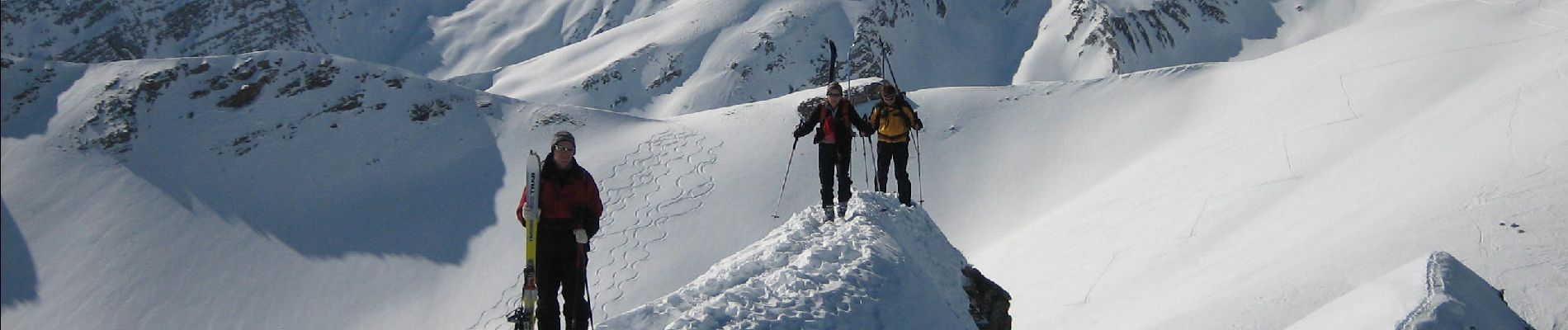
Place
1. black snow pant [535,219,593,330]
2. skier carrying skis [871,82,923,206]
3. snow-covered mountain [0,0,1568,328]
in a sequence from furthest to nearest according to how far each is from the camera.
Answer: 1. snow-covered mountain [0,0,1568,328]
2. skier carrying skis [871,82,923,206]
3. black snow pant [535,219,593,330]

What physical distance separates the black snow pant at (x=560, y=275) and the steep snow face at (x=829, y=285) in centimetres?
31

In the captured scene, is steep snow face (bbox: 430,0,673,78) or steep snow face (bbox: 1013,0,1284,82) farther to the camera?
steep snow face (bbox: 430,0,673,78)

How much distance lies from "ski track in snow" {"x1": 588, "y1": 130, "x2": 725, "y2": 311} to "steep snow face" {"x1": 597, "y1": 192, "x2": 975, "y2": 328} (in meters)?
14.2

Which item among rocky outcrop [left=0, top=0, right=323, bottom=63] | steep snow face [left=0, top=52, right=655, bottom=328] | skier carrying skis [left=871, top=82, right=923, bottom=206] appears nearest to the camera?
skier carrying skis [left=871, top=82, right=923, bottom=206]

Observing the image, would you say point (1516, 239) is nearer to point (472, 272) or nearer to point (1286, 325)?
point (1286, 325)

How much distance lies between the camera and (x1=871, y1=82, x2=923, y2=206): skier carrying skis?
44.6 ft

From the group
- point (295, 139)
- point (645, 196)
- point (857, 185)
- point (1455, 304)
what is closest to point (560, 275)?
point (1455, 304)

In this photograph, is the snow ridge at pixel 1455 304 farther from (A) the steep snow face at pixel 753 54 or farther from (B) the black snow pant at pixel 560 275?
(A) the steep snow face at pixel 753 54

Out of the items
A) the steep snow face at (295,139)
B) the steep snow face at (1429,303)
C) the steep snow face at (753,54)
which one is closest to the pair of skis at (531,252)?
the steep snow face at (1429,303)

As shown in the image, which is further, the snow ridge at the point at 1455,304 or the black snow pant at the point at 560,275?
the snow ridge at the point at 1455,304

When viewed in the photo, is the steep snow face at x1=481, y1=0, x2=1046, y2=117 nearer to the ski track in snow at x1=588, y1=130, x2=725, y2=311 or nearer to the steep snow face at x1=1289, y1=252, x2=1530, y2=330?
the ski track in snow at x1=588, y1=130, x2=725, y2=311

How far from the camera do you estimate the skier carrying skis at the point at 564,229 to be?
7.90 m

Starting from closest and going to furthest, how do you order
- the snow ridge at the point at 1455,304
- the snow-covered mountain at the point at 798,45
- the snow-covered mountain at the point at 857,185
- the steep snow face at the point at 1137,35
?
the snow ridge at the point at 1455,304 → the snow-covered mountain at the point at 857,185 → the snow-covered mountain at the point at 798,45 → the steep snow face at the point at 1137,35

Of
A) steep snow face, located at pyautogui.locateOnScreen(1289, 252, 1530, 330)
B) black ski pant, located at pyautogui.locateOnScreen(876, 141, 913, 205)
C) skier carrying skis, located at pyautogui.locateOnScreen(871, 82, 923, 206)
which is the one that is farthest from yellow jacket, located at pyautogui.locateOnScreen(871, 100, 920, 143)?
steep snow face, located at pyautogui.locateOnScreen(1289, 252, 1530, 330)
